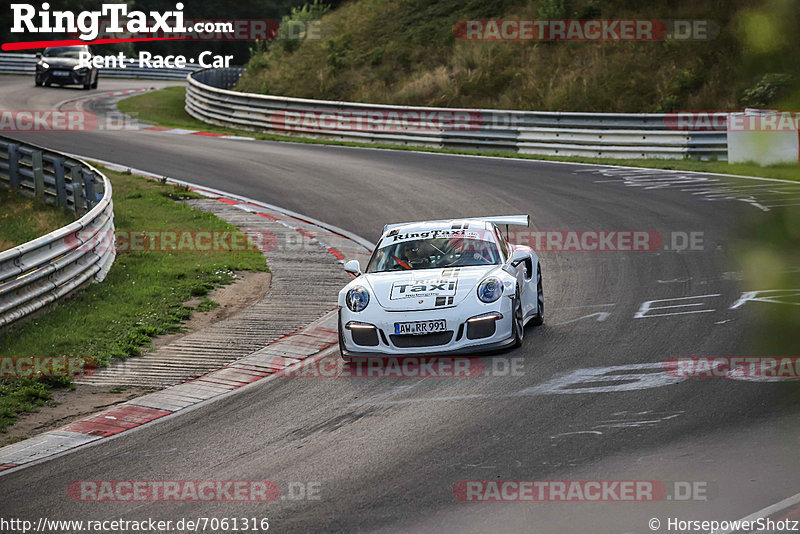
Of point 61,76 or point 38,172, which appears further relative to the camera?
point 61,76

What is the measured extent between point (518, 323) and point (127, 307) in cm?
523

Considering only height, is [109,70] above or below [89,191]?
above

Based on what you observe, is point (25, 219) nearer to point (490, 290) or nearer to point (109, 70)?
point (490, 290)

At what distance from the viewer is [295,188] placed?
68.0ft

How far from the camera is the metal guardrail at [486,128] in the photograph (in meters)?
23.1

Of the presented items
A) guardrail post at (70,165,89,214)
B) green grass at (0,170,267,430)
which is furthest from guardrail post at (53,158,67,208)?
green grass at (0,170,267,430)

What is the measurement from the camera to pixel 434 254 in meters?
10.6

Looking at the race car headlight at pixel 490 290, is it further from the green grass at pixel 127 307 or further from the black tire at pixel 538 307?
the green grass at pixel 127 307

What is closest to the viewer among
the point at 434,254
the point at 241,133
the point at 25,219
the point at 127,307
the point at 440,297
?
the point at 440,297

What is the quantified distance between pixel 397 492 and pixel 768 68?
471cm

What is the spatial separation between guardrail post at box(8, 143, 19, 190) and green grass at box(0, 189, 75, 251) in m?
0.24

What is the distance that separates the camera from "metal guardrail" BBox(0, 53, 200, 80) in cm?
4878

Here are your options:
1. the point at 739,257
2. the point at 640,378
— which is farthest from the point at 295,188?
the point at 739,257

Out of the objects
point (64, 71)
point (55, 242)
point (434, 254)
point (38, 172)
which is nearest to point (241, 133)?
point (38, 172)
